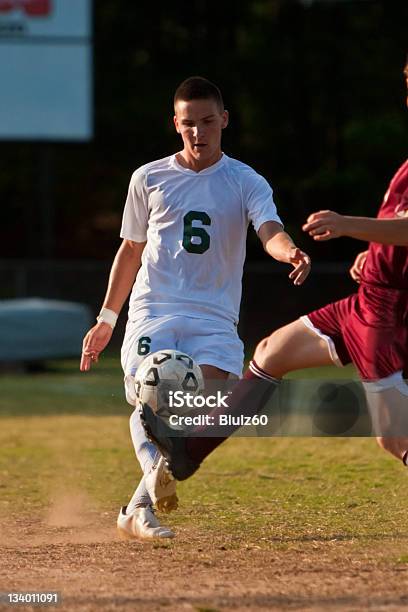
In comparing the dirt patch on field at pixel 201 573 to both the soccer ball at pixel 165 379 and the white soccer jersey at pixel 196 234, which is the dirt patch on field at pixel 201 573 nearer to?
the soccer ball at pixel 165 379

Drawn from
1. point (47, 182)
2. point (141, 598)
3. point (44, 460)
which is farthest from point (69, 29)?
point (141, 598)

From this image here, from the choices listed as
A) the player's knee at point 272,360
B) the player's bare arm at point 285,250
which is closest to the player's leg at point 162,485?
the player's knee at point 272,360

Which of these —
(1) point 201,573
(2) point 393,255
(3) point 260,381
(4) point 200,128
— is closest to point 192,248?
(4) point 200,128

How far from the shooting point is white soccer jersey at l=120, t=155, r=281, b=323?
20.3ft

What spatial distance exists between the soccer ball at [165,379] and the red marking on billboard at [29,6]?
59.2ft

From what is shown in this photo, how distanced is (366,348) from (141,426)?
48.2 inches

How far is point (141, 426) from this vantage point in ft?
20.9

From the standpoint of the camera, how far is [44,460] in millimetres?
10070

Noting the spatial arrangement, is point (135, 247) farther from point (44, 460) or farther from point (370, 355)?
point (44, 460)

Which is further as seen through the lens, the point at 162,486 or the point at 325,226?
the point at 162,486

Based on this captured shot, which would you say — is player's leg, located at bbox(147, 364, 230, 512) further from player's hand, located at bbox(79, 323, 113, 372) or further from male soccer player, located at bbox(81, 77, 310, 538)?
player's hand, located at bbox(79, 323, 113, 372)

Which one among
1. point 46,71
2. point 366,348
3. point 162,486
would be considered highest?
point 366,348

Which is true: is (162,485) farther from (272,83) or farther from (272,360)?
(272,83)

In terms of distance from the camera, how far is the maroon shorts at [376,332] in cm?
574
